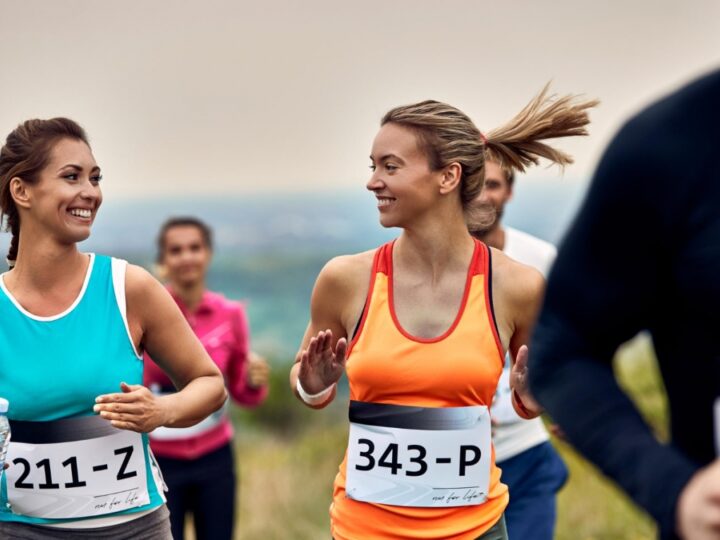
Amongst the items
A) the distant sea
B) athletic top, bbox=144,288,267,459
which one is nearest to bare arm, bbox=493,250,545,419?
athletic top, bbox=144,288,267,459

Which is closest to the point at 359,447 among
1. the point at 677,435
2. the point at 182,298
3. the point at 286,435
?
the point at 677,435

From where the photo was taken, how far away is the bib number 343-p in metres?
3.42

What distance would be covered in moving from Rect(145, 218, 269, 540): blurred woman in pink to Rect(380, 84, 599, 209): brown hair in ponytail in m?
1.98

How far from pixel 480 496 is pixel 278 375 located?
10988 millimetres

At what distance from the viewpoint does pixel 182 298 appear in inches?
244

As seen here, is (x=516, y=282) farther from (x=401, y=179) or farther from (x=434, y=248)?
(x=401, y=179)

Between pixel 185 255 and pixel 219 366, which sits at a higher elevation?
pixel 185 255

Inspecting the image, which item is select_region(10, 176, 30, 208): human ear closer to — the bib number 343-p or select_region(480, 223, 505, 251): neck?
the bib number 343-p

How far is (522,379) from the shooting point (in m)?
3.50

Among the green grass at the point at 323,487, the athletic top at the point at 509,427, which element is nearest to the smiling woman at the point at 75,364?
the athletic top at the point at 509,427

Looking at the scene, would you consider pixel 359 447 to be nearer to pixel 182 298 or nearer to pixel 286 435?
pixel 182 298

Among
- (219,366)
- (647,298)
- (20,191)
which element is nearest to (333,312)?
(20,191)

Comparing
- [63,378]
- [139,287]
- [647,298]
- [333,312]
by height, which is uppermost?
[647,298]

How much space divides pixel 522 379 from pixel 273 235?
25.0 meters
